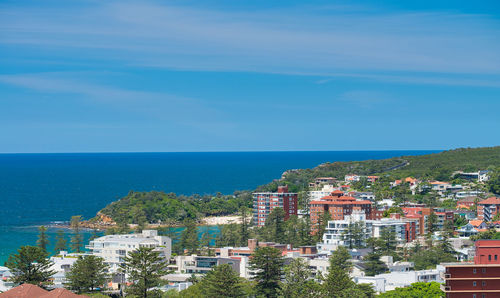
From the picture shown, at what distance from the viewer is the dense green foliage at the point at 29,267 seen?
145ft

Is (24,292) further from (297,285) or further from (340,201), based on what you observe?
(340,201)

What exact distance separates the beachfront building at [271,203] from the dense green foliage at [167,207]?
1225cm

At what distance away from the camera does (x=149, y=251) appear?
42.8m

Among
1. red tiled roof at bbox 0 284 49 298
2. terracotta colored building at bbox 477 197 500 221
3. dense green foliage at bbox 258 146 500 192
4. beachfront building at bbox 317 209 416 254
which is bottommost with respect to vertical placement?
red tiled roof at bbox 0 284 49 298

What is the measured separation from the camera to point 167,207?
10381cm

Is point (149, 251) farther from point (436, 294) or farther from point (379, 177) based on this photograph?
point (379, 177)

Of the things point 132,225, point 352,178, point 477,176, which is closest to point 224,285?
point 132,225

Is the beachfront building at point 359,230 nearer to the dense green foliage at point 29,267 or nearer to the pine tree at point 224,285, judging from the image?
the pine tree at point 224,285

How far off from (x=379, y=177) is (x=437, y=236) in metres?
44.1

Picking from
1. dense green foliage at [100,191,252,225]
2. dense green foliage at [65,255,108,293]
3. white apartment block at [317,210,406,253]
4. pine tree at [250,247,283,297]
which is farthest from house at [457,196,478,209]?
dense green foliage at [65,255,108,293]

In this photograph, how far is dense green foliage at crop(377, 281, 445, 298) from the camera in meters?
42.7

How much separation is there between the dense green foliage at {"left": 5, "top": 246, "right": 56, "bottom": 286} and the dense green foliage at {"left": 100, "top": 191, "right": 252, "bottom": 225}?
50.7m

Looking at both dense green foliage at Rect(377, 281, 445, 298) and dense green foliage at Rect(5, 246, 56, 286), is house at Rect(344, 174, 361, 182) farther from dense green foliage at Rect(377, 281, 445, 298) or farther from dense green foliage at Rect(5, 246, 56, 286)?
dense green foliage at Rect(5, 246, 56, 286)

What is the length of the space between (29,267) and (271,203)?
154 feet
